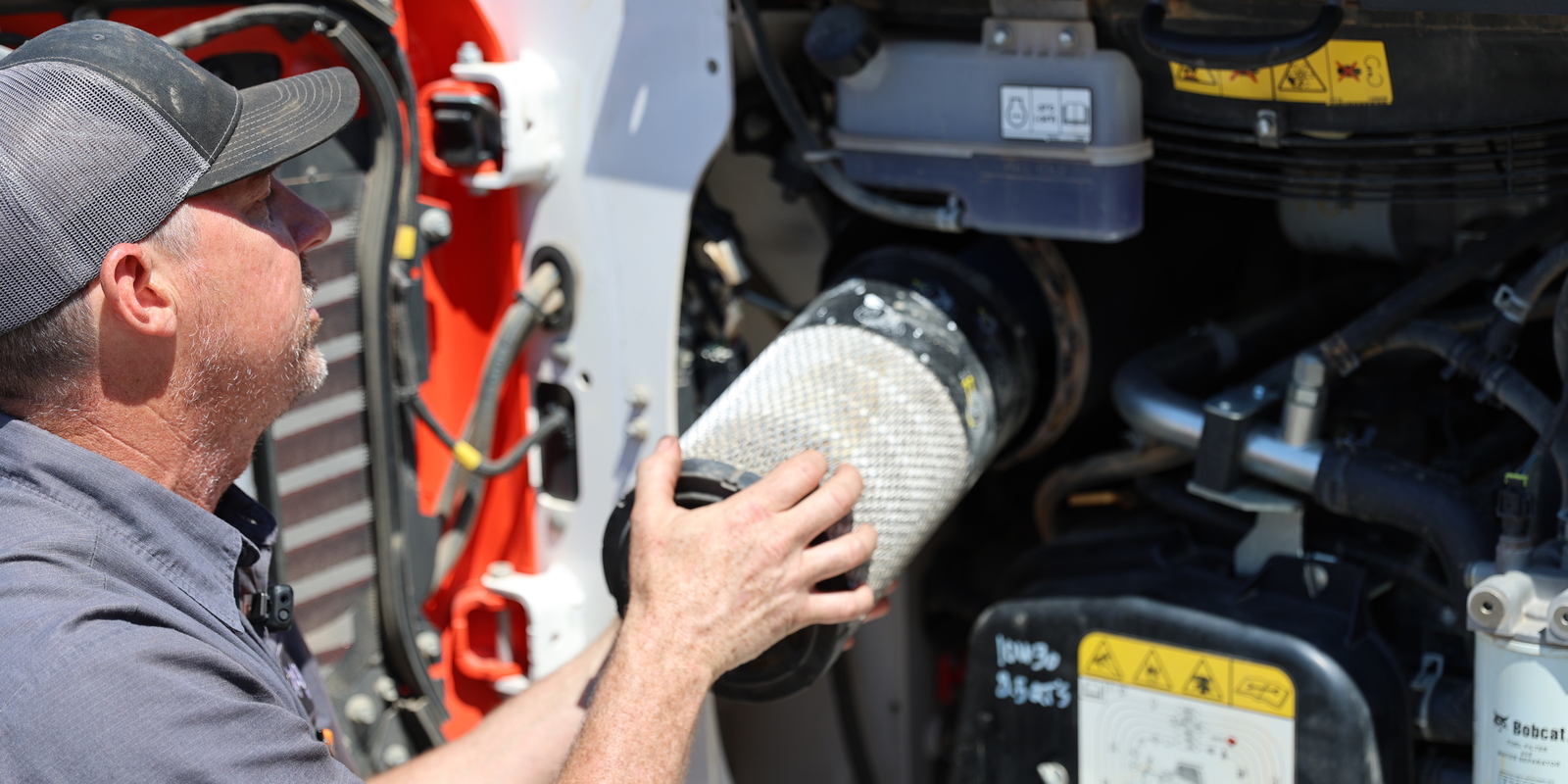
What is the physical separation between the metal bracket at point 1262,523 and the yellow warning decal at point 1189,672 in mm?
158

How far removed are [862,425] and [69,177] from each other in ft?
2.33

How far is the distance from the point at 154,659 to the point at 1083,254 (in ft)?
3.63

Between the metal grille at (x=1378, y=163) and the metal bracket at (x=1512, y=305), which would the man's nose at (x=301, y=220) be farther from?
the metal bracket at (x=1512, y=305)

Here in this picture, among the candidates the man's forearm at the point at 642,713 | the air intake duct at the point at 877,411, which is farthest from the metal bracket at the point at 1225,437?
the man's forearm at the point at 642,713

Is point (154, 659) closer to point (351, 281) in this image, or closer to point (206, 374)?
point (206, 374)

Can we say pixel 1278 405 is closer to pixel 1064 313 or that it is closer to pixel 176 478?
pixel 1064 313

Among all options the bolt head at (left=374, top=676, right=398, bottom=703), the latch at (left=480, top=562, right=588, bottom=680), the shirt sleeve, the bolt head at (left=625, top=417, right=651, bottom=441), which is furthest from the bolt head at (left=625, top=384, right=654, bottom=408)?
the shirt sleeve

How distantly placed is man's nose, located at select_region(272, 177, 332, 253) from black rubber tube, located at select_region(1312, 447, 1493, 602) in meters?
0.98

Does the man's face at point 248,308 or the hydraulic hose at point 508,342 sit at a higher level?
the man's face at point 248,308

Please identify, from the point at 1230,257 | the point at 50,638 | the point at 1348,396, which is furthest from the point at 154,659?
the point at 1230,257

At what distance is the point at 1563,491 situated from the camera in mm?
1257

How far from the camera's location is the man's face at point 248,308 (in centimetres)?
112

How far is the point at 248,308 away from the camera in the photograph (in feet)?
3.77

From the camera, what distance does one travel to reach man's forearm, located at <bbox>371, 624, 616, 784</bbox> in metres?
1.40
